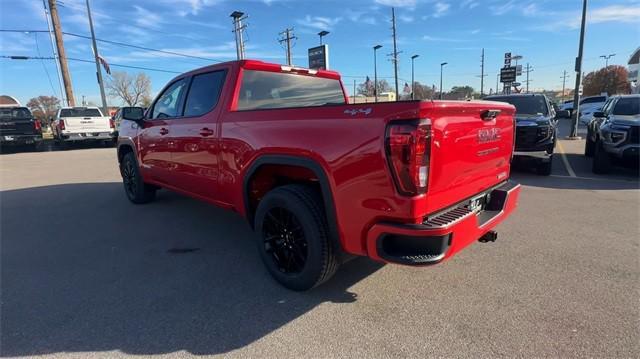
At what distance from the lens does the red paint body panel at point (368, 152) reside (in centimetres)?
227

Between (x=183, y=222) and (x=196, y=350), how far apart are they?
9.81 feet

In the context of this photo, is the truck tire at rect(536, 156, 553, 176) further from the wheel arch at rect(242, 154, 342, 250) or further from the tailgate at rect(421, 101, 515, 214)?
the wheel arch at rect(242, 154, 342, 250)

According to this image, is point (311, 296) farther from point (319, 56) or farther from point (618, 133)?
point (319, 56)

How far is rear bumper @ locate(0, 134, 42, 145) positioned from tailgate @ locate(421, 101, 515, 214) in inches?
734

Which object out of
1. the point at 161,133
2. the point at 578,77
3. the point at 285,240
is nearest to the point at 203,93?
the point at 161,133

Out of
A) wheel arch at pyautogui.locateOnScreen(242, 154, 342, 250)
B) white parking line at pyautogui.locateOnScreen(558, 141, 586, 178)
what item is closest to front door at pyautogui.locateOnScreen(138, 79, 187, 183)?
wheel arch at pyautogui.locateOnScreen(242, 154, 342, 250)

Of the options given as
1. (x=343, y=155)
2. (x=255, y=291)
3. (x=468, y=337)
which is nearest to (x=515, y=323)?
(x=468, y=337)

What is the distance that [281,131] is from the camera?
9.66 ft

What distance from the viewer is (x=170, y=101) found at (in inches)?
190

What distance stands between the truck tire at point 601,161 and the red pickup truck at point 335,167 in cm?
588

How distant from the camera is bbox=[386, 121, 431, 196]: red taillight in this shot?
2.16 m

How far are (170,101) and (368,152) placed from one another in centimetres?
346

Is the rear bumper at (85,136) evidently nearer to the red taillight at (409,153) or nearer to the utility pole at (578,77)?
the red taillight at (409,153)

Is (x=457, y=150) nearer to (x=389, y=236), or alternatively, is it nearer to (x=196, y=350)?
(x=389, y=236)
